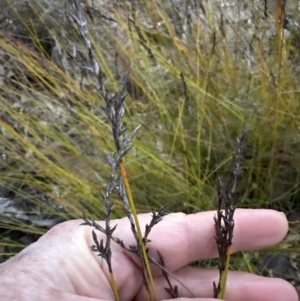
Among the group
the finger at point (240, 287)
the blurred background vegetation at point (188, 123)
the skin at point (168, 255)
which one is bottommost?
the finger at point (240, 287)

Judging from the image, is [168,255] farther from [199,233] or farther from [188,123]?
[188,123]

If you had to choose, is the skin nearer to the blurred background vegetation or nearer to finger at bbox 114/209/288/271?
finger at bbox 114/209/288/271

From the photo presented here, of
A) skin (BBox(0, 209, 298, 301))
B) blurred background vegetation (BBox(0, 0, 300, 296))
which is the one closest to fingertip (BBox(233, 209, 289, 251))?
skin (BBox(0, 209, 298, 301))

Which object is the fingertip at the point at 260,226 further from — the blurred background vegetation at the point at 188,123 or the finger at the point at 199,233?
the blurred background vegetation at the point at 188,123

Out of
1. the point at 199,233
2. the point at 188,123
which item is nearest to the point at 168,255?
the point at 199,233

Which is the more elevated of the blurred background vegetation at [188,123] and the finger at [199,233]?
the blurred background vegetation at [188,123]

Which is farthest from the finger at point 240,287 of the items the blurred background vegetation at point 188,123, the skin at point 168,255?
the blurred background vegetation at point 188,123

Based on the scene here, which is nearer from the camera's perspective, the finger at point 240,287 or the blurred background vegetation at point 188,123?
the finger at point 240,287
